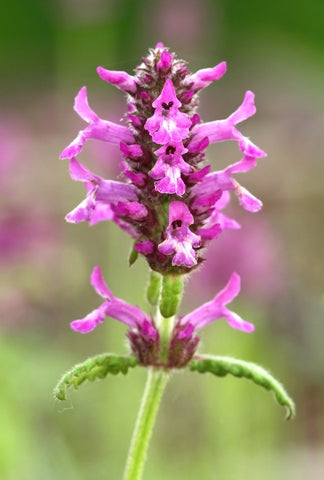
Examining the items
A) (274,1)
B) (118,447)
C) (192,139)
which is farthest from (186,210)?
(274,1)

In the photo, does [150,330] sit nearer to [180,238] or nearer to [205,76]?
[180,238]

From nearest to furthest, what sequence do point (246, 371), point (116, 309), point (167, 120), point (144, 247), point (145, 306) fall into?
point (167, 120), point (144, 247), point (246, 371), point (116, 309), point (145, 306)

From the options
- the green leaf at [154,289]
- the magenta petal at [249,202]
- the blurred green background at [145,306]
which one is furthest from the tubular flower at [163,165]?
the blurred green background at [145,306]

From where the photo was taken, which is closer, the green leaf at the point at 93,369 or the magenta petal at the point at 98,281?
the green leaf at the point at 93,369

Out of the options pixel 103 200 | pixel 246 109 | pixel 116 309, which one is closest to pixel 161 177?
pixel 103 200

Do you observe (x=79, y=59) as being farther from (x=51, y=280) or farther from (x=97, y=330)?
(x=51, y=280)

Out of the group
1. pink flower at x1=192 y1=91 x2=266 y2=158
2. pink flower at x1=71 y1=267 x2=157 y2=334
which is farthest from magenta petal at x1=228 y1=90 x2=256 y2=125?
pink flower at x1=71 y1=267 x2=157 y2=334

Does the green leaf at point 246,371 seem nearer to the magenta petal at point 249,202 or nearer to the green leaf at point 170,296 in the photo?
the green leaf at point 170,296
